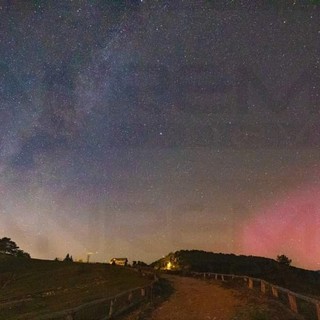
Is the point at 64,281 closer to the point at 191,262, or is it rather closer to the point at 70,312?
the point at 70,312

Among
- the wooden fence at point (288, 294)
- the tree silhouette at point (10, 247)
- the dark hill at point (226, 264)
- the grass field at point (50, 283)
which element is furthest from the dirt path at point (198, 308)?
the tree silhouette at point (10, 247)

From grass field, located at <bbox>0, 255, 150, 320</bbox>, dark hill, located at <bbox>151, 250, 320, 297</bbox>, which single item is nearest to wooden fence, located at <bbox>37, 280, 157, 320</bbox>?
grass field, located at <bbox>0, 255, 150, 320</bbox>

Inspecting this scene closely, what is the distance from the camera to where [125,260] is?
90938 millimetres

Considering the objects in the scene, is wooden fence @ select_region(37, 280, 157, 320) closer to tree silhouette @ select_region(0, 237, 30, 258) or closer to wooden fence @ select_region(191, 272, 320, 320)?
wooden fence @ select_region(191, 272, 320, 320)

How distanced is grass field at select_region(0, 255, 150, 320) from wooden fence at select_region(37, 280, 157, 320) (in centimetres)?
826

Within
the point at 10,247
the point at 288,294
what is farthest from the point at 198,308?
the point at 10,247

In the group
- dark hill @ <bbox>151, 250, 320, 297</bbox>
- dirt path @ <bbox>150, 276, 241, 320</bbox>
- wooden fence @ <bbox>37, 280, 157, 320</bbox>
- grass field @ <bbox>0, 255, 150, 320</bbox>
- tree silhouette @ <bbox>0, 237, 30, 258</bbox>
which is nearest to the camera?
wooden fence @ <bbox>37, 280, 157, 320</bbox>

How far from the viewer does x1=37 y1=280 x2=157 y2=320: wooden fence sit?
14.8 m

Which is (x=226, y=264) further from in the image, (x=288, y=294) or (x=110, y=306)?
(x=110, y=306)

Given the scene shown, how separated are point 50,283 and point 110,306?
115ft

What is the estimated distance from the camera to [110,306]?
57.3 ft

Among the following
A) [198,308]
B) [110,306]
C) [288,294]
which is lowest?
[110,306]

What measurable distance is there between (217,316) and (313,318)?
400cm

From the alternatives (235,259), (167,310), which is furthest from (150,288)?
(235,259)
